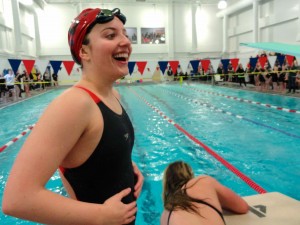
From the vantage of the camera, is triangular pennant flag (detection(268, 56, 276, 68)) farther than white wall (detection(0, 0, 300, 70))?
No

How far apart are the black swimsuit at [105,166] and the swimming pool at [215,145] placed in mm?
2275

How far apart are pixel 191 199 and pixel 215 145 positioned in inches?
153

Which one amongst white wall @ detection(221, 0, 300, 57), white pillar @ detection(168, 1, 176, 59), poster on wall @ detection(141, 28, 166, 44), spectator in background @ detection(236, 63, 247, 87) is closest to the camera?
spectator in background @ detection(236, 63, 247, 87)

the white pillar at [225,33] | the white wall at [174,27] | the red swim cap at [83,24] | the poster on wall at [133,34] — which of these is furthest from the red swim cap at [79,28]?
the white pillar at [225,33]

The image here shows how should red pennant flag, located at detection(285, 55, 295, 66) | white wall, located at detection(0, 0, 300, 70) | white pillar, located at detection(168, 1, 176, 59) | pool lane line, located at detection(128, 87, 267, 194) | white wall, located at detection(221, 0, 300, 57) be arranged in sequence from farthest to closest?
white pillar, located at detection(168, 1, 176, 59), white wall, located at detection(0, 0, 300, 70), white wall, located at detection(221, 0, 300, 57), red pennant flag, located at detection(285, 55, 295, 66), pool lane line, located at detection(128, 87, 267, 194)

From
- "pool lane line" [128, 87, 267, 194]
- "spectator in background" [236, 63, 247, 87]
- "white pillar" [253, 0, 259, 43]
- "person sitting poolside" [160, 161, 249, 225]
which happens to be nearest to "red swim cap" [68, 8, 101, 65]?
"person sitting poolside" [160, 161, 249, 225]

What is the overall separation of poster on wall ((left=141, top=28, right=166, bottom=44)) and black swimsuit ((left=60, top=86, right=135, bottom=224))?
27104 millimetres

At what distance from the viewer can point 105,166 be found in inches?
38.5

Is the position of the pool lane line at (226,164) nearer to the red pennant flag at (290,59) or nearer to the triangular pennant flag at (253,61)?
the triangular pennant flag at (253,61)

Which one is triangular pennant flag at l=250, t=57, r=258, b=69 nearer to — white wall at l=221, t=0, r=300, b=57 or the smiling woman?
white wall at l=221, t=0, r=300, b=57

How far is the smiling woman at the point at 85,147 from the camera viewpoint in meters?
0.75

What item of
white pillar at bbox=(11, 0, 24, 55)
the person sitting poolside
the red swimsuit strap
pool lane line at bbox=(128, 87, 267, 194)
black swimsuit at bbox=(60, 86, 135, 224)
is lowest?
pool lane line at bbox=(128, 87, 267, 194)

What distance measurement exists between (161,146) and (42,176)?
5.04 metres

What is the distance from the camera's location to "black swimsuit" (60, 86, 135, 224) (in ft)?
3.09
